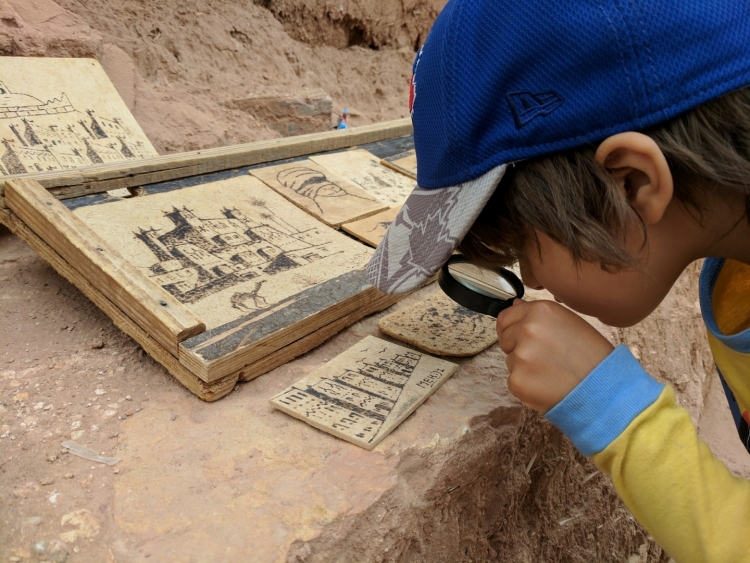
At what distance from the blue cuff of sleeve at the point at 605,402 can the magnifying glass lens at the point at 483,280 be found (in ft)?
1.20

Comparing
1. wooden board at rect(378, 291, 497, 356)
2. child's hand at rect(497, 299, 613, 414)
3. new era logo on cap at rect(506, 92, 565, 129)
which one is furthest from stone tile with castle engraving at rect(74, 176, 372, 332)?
new era logo on cap at rect(506, 92, 565, 129)

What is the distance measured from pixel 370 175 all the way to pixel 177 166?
816 millimetres

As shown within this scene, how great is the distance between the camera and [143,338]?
1.51 meters

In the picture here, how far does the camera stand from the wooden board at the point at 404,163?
271 centimetres

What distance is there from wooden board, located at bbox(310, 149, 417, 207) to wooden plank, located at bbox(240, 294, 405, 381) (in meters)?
0.64

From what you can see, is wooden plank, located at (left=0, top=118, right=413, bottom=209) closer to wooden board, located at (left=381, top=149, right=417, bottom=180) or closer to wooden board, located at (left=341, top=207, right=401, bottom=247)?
wooden board, located at (left=381, top=149, right=417, bottom=180)

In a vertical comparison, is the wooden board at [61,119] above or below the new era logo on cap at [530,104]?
below

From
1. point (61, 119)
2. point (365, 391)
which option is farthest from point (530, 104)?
point (61, 119)

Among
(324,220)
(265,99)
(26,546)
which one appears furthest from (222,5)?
(26,546)

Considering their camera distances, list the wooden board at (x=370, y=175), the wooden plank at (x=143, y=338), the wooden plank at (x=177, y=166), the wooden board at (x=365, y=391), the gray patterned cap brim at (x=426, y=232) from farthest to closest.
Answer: the wooden board at (x=370, y=175)
the wooden plank at (x=177, y=166)
the wooden plank at (x=143, y=338)
the wooden board at (x=365, y=391)
the gray patterned cap brim at (x=426, y=232)

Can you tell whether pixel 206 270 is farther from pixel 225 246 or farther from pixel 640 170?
pixel 640 170

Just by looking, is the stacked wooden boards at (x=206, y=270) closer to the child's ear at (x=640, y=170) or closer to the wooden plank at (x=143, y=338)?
the wooden plank at (x=143, y=338)

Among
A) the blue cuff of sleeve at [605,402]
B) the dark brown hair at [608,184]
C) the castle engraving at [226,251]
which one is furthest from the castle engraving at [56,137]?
the blue cuff of sleeve at [605,402]

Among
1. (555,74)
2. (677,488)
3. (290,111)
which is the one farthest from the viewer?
(290,111)
